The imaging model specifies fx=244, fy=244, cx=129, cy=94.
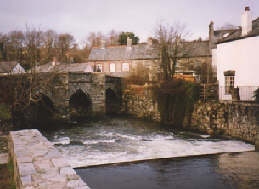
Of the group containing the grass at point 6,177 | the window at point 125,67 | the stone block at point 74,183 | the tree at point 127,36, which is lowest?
the grass at point 6,177

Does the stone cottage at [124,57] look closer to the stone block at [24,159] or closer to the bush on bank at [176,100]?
→ the bush on bank at [176,100]

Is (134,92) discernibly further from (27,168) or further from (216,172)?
(27,168)

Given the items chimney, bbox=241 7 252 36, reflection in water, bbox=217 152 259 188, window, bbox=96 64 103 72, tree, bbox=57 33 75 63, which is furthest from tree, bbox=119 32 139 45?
reflection in water, bbox=217 152 259 188

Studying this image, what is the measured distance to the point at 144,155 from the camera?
10008 mm

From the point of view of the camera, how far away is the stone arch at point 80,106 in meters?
24.0

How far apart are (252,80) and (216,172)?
8167mm

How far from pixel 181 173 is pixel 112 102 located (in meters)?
19.5

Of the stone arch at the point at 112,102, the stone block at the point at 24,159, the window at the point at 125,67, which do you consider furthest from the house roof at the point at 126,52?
the stone block at the point at 24,159

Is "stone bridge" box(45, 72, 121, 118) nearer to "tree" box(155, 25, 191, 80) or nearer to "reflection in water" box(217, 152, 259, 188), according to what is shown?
"tree" box(155, 25, 191, 80)

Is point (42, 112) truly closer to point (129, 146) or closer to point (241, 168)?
point (129, 146)

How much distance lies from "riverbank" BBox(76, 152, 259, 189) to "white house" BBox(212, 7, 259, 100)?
587 cm

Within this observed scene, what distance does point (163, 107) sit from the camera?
18266 millimetres

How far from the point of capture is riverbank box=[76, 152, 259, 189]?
6.92 metres

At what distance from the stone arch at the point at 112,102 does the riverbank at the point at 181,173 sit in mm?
17318
